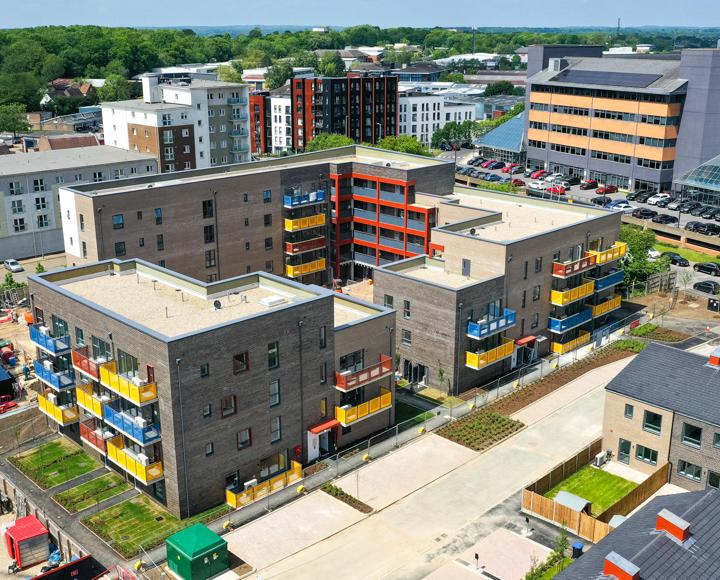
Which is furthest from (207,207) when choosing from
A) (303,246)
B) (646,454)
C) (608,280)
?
(646,454)

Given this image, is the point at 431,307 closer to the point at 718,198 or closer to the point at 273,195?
the point at 273,195

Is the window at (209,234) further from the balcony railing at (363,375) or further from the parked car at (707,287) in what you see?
the parked car at (707,287)

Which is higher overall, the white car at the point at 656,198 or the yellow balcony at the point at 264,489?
the white car at the point at 656,198

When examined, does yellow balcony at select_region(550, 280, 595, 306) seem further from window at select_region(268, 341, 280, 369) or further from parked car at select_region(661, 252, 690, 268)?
window at select_region(268, 341, 280, 369)

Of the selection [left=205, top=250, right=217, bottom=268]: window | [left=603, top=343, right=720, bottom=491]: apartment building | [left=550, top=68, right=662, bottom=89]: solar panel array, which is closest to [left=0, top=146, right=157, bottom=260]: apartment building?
[left=205, top=250, right=217, bottom=268]: window

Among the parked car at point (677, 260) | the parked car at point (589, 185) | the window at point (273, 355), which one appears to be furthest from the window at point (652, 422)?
the parked car at point (589, 185)

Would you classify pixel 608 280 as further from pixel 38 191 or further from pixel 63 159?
pixel 63 159
